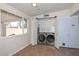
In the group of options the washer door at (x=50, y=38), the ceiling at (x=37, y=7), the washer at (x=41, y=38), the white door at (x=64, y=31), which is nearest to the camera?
the ceiling at (x=37, y=7)

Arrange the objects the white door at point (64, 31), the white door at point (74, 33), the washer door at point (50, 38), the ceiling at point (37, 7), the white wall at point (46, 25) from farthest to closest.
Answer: the white wall at point (46, 25) < the washer door at point (50, 38) < the white door at point (64, 31) < the white door at point (74, 33) < the ceiling at point (37, 7)

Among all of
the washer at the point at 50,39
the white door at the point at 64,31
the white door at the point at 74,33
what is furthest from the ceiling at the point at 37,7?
the washer at the point at 50,39

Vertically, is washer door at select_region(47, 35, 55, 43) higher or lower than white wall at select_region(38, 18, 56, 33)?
lower

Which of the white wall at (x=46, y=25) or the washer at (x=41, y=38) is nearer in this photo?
the washer at (x=41, y=38)

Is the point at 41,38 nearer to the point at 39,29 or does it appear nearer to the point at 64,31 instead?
the point at 39,29

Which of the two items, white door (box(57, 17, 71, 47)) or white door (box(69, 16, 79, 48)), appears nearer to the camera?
white door (box(69, 16, 79, 48))

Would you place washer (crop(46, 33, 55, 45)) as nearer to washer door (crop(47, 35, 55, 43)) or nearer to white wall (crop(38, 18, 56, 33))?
washer door (crop(47, 35, 55, 43))

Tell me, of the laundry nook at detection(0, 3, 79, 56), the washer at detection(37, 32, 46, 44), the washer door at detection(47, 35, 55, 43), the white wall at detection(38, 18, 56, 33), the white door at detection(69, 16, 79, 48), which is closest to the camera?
the laundry nook at detection(0, 3, 79, 56)

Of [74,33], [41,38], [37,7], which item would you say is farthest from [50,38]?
[37,7]

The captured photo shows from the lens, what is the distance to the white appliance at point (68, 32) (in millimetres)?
6402

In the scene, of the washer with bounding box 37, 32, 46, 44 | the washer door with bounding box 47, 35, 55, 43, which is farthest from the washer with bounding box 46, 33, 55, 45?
the washer with bounding box 37, 32, 46, 44

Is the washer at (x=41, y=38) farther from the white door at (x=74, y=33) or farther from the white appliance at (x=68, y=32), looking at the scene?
the white door at (x=74, y=33)

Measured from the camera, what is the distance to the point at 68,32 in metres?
6.57

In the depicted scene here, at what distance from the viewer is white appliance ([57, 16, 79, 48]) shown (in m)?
6.40
